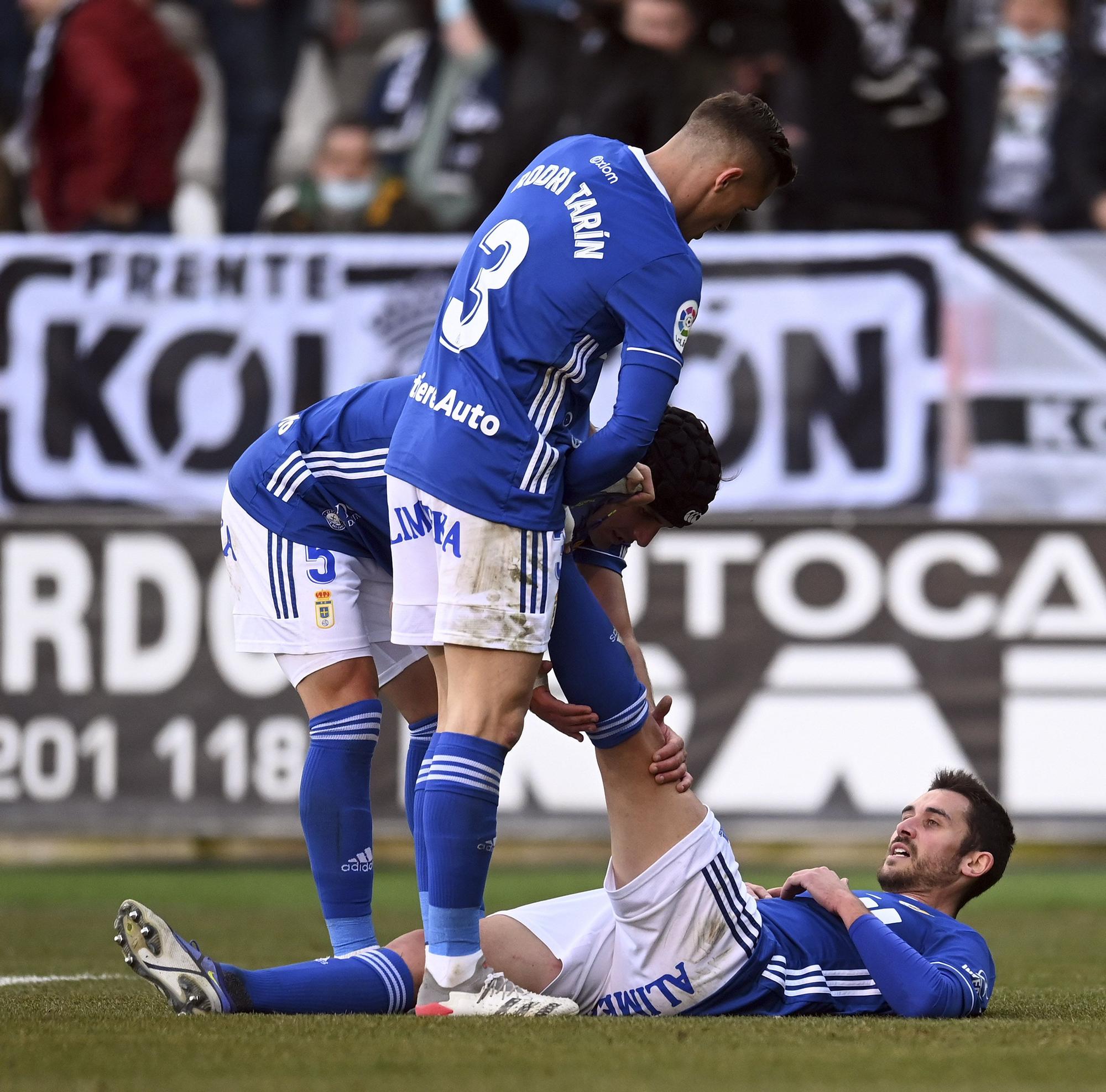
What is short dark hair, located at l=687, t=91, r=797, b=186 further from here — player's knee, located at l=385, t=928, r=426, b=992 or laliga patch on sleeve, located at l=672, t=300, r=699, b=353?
player's knee, located at l=385, t=928, r=426, b=992

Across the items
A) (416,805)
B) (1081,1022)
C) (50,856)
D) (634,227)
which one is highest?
(634,227)

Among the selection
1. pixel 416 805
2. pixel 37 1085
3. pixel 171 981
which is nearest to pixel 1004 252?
pixel 416 805

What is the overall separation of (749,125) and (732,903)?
1.62 m

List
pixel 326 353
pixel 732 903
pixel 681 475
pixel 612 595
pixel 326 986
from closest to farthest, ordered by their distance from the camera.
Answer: pixel 326 986 < pixel 732 903 < pixel 681 475 < pixel 612 595 < pixel 326 353

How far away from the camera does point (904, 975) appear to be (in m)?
3.53

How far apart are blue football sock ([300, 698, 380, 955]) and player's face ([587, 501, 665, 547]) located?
708 mm

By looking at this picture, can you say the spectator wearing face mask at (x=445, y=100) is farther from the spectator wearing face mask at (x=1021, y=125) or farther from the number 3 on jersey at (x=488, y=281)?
the number 3 on jersey at (x=488, y=281)

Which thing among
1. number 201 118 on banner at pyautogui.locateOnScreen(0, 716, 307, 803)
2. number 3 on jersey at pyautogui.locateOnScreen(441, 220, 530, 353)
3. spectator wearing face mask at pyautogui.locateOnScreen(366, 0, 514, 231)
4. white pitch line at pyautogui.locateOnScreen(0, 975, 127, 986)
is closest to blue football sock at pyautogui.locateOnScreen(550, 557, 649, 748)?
number 3 on jersey at pyautogui.locateOnScreen(441, 220, 530, 353)

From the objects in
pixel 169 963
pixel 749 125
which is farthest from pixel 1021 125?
pixel 169 963

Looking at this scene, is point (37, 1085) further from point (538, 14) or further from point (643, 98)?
point (538, 14)

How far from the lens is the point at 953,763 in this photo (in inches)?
340

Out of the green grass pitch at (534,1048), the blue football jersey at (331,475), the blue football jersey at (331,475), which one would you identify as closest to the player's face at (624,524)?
the blue football jersey at (331,475)

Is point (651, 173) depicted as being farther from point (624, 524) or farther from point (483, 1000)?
point (483, 1000)

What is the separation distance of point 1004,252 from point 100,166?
488cm
